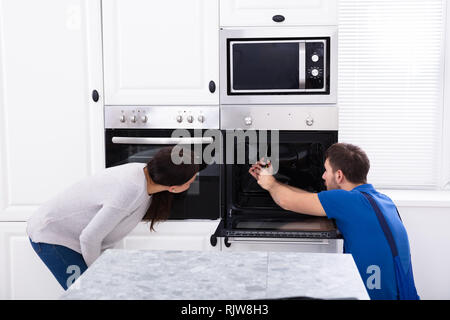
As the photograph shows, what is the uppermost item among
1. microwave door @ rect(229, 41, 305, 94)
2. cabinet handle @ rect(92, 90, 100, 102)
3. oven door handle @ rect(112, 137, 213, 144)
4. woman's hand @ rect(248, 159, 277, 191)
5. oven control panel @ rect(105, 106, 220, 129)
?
microwave door @ rect(229, 41, 305, 94)

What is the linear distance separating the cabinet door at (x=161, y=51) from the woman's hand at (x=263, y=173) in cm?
35

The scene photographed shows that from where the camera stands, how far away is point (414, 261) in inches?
108

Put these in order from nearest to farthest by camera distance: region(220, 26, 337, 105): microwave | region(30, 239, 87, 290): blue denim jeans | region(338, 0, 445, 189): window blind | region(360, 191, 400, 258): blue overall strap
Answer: region(360, 191, 400, 258): blue overall strap, region(30, 239, 87, 290): blue denim jeans, region(220, 26, 337, 105): microwave, region(338, 0, 445, 189): window blind

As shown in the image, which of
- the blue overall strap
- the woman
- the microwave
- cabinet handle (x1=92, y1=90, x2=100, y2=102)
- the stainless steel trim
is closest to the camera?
the blue overall strap

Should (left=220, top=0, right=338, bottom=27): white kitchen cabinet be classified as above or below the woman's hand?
above

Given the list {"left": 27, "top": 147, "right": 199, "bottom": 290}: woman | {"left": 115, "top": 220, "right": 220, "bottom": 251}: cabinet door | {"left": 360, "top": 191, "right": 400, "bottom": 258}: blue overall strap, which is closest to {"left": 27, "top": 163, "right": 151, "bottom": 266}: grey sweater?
{"left": 27, "top": 147, "right": 199, "bottom": 290}: woman

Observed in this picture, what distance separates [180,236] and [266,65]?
35.4 inches

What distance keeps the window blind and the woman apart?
1438 mm

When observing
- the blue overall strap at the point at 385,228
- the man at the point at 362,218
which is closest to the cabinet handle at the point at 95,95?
the man at the point at 362,218

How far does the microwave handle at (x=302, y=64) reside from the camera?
8.16ft

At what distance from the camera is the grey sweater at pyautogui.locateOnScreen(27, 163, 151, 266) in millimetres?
1920

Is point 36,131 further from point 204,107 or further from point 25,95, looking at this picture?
point 204,107

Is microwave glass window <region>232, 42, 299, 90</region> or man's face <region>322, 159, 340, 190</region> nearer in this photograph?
man's face <region>322, 159, 340, 190</region>

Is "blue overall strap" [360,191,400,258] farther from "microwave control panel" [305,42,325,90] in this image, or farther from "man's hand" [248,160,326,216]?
"microwave control panel" [305,42,325,90]
